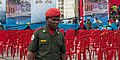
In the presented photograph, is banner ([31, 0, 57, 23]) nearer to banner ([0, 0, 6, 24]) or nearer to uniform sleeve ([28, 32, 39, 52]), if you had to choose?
banner ([0, 0, 6, 24])

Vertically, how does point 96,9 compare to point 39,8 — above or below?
below

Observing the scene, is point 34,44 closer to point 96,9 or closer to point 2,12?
point 2,12

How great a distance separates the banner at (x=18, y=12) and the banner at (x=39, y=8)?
16.9 inches

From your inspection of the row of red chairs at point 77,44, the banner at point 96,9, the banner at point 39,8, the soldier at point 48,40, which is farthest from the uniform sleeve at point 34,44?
the banner at point 96,9

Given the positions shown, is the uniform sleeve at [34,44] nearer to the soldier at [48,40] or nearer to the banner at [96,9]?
the soldier at [48,40]

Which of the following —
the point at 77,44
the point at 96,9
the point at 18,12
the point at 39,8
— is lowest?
the point at 77,44

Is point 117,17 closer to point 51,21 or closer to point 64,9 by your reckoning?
point 64,9

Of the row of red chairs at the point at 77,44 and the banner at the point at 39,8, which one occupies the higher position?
the banner at the point at 39,8

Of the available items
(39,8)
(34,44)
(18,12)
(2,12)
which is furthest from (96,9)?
(34,44)

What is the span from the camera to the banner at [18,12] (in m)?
23.1

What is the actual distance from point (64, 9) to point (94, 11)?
2799 millimetres

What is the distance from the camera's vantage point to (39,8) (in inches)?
887

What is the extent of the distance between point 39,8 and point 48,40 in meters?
18.4

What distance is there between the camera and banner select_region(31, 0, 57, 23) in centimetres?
2253
